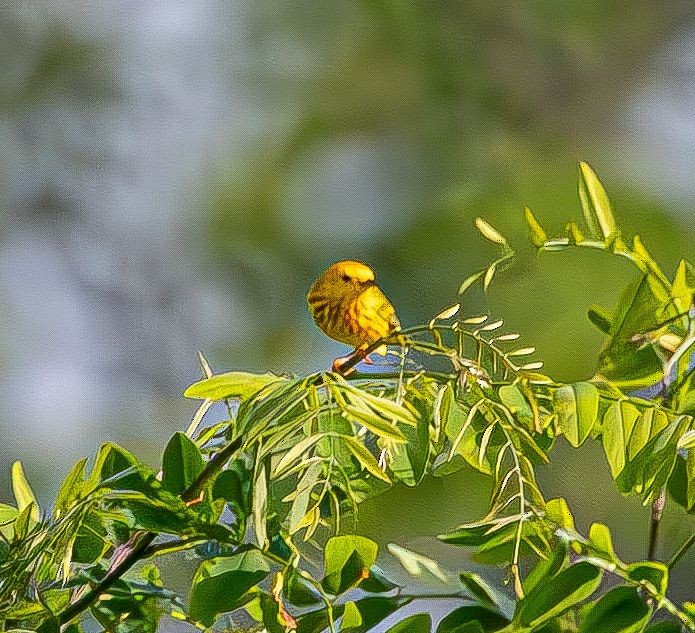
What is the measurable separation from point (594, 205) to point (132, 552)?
13cm

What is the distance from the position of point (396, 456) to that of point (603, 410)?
0.05m

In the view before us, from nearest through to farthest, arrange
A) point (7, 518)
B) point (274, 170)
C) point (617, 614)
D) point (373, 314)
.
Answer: point (617, 614) < point (7, 518) < point (373, 314) < point (274, 170)

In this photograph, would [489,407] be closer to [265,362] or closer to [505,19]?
[265,362]

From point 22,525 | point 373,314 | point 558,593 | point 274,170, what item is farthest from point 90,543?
point 274,170

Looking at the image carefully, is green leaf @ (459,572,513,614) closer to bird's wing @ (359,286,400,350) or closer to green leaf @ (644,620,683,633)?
green leaf @ (644,620,683,633)

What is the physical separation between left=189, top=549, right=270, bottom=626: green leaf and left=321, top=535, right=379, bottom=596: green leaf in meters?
0.02

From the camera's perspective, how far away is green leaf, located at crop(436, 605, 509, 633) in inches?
6.7

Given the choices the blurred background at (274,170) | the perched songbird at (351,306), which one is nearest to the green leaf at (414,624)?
the perched songbird at (351,306)

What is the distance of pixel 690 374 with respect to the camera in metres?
0.20

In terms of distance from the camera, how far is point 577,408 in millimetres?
193

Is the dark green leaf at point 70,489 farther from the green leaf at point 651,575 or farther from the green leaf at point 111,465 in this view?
the green leaf at point 651,575

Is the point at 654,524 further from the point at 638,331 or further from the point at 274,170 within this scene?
the point at 274,170

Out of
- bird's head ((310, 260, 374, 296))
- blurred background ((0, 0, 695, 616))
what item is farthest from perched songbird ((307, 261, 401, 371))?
blurred background ((0, 0, 695, 616))

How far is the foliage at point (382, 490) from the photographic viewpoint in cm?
17
